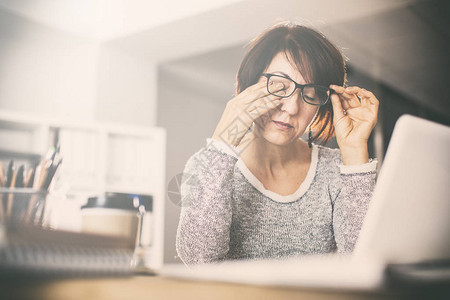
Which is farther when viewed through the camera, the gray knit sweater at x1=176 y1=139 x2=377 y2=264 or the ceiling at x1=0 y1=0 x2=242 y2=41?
the ceiling at x1=0 y1=0 x2=242 y2=41

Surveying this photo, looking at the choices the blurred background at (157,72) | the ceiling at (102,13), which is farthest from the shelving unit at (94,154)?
the ceiling at (102,13)

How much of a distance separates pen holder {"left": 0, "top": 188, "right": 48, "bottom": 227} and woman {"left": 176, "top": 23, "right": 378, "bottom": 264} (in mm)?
728

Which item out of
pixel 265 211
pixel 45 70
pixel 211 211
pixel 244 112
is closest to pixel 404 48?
pixel 244 112

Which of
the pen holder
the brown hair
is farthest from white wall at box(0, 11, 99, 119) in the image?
the pen holder

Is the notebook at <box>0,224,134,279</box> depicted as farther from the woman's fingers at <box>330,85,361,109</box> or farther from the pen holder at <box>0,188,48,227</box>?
the woman's fingers at <box>330,85,361,109</box>

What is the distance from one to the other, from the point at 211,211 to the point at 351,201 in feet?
1.65

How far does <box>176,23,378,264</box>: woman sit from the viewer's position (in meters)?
1.59

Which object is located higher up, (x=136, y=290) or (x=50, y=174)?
(x=50, y=174)

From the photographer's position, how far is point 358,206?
157 centimetres

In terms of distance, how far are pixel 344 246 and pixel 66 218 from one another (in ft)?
4.64

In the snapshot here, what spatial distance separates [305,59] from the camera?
1757 mm

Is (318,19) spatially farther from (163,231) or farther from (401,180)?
(401,180)

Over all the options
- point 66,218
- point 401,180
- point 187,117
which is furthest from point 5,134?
point 401,180

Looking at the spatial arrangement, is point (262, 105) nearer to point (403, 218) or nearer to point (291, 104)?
point (291, 104)
